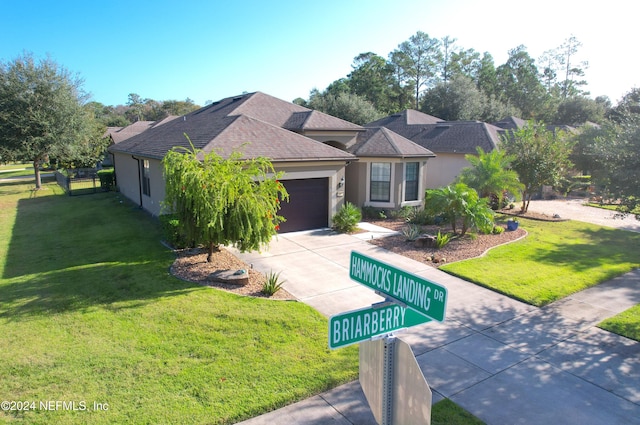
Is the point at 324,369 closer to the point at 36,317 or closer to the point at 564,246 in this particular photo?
the point at 36,317

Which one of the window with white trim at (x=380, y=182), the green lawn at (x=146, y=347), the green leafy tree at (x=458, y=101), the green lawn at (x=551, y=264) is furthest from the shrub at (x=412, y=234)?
the green leafy tree at (x=458, y=101)

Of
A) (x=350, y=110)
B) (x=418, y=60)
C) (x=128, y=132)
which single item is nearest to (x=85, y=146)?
(x=128, y=132)

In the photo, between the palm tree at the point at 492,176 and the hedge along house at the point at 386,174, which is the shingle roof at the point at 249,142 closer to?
the hedge along house at the point at 386,174

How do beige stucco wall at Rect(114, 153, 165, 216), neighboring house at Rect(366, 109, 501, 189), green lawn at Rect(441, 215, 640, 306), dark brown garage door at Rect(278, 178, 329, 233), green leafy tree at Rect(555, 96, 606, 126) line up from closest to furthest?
green lawn at Rect(441, 215, 640, 306) → dark brown garage door at Rect(278, 178, 329, 233) → beige stucco wall at Rect(114, 153, 165, 216) → neighboring house at Rect(366, 109, 501, 189) → green leafy tree at Rect(555, 96, 606, 126)

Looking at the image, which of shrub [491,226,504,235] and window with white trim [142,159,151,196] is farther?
window with white trim [142,159,151,196]

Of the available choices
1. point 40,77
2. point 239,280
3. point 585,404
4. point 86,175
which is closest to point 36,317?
point 239,280

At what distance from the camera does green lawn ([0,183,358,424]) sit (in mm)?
5676

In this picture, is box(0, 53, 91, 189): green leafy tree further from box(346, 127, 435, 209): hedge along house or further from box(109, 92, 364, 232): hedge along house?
box(346, 127, 435, 209): hedge along house

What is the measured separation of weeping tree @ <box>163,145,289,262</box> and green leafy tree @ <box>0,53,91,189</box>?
22870 mm

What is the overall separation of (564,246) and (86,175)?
37.9m

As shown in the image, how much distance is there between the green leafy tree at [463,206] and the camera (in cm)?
1448

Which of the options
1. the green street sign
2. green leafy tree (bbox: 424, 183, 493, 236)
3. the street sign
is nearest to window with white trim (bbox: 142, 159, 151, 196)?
green leafy tree (bbox: 424, 183, 493, 236)

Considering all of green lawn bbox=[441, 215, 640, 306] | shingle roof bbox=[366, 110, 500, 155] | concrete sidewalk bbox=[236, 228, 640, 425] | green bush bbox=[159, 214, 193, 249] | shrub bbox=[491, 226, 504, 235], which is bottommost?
concrete sidewalk bbox=[236, 228, 640, 425]

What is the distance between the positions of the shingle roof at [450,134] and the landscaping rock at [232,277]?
61.2 ft
